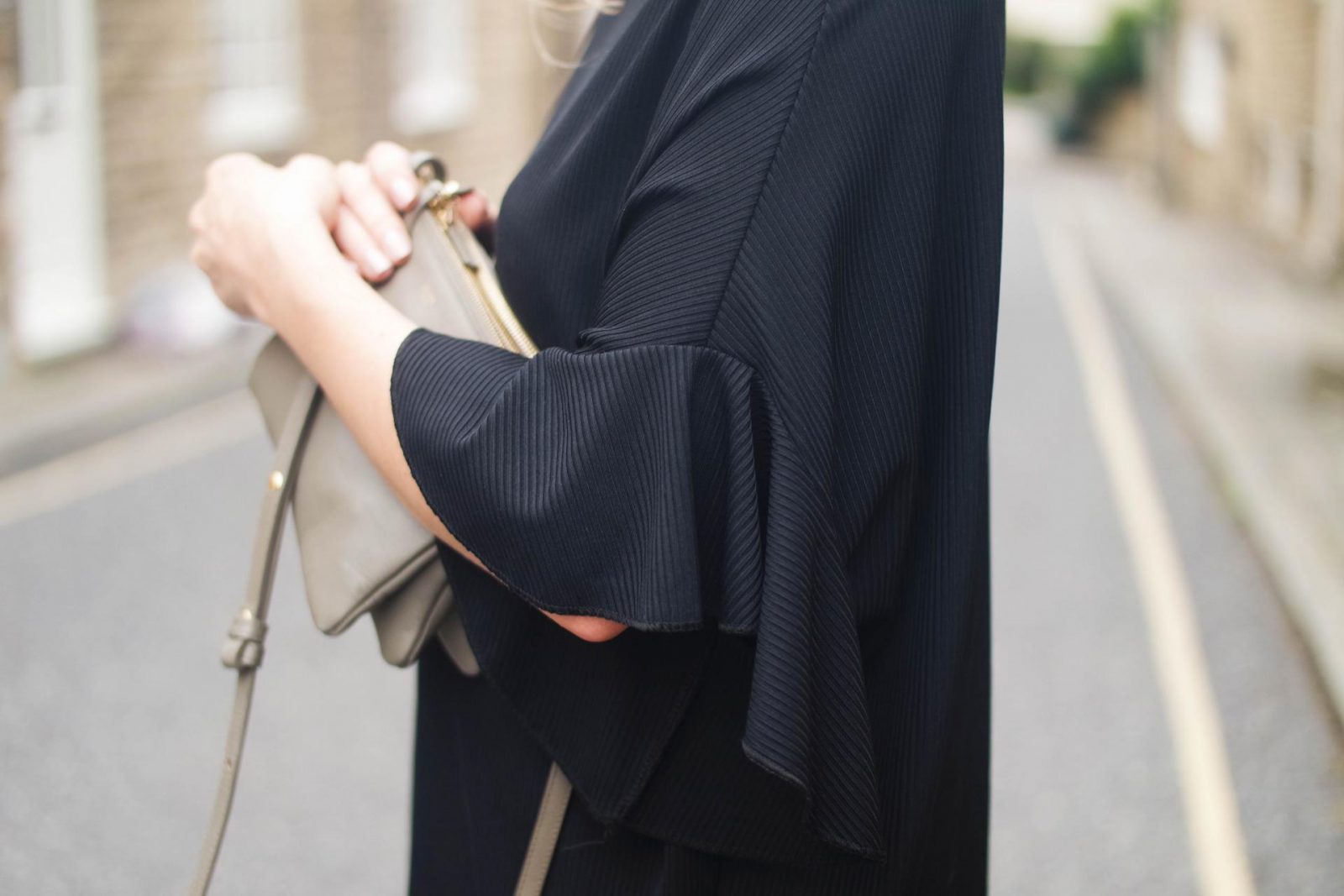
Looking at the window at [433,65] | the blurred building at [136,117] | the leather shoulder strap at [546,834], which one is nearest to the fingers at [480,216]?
the leather shoulder strap at [546,834]

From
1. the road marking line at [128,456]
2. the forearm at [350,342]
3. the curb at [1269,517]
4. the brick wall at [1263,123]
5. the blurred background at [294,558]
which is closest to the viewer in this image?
the forearm at [350,342]

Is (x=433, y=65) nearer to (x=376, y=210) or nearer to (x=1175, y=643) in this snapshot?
(x=1175, y=643)

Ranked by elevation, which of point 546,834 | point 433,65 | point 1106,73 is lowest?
point 1106,73

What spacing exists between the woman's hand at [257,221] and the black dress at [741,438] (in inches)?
7.4

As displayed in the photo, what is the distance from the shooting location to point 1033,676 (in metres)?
4.34

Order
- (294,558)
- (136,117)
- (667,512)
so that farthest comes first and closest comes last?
(136,117)
(294,558)
(667,512)

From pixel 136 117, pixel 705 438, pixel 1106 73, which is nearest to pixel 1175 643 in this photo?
pixel 705 438

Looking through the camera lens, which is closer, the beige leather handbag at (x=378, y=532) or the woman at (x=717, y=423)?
the woman at (x=717, y=423)

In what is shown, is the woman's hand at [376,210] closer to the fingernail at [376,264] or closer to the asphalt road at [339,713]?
the fingernail at [376,264]

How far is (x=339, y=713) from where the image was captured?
3908 mm

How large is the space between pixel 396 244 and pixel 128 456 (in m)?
5.68

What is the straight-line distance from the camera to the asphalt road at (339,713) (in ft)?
10.6

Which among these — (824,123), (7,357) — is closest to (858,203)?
(824,123)

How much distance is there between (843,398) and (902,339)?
78 mm
